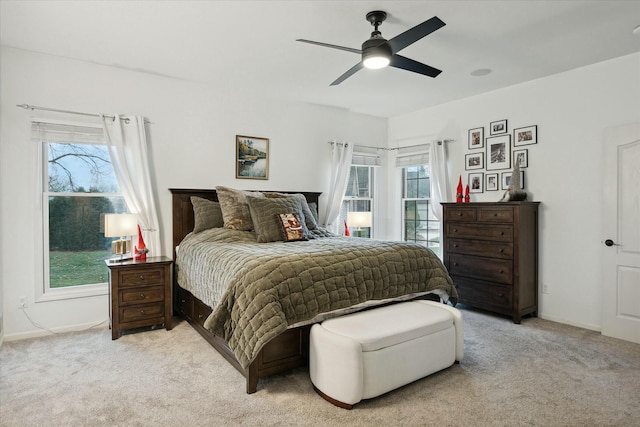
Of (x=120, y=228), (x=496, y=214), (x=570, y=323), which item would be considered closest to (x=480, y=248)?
(x=496, y=214)

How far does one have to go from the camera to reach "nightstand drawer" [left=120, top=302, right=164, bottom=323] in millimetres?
3377

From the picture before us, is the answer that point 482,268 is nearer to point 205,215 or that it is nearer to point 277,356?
point 277,356

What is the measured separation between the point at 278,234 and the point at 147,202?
145cm

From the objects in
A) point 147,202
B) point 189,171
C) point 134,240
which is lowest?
point 134,240

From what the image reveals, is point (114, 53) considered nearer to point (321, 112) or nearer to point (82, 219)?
point (82, 219)

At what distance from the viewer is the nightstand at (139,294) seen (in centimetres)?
334

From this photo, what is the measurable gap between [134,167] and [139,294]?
51.0 inches

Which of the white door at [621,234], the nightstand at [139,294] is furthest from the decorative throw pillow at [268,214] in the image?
the white door at [621,234]

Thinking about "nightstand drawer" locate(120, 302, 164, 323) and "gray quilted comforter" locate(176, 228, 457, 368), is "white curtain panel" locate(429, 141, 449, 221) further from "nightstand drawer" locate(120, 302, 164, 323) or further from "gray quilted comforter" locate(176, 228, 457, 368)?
"nightstand drawer" locate(120, 302, 164, 323)

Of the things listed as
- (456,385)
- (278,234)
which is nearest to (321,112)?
(278,234)

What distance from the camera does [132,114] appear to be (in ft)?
12.7

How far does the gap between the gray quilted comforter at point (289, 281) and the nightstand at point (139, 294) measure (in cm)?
35

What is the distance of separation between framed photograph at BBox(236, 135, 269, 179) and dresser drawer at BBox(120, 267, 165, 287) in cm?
152

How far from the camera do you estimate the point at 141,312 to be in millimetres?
3461
